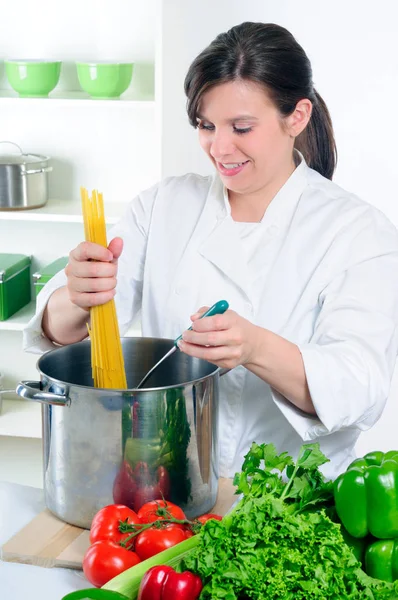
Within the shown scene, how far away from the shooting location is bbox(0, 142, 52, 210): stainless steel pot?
8.65ft

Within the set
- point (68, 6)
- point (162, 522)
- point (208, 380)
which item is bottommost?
point (162, 522)

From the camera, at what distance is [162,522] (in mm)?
1043

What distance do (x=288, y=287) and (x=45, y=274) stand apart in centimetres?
139

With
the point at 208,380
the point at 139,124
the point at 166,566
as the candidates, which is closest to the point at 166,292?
the point at 208,380

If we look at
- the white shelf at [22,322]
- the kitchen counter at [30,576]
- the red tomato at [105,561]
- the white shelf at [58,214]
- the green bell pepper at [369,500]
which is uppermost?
the green bell pepper at [369,500]

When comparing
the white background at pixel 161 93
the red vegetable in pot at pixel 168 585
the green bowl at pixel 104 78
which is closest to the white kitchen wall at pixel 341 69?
the white background at pixel 161 93

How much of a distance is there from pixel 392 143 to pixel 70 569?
6.23 feet

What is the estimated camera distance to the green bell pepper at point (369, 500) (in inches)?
37.7

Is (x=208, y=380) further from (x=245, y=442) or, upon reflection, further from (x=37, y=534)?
(x=245, y=442)

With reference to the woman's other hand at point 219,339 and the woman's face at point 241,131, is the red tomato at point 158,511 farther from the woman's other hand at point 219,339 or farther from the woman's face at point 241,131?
the woman's face at point 241,131

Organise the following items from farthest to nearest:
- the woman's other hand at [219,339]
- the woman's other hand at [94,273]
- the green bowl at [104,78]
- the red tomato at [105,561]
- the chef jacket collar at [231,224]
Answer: the green bowl at [104,78]
the chef jacket collar at [231,224]
the woman's other hand at [94,273]
the woman's other hand at [219,339]
the red tomato at [105,561]

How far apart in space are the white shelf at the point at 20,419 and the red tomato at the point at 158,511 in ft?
5.90

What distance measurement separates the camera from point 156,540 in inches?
39.8

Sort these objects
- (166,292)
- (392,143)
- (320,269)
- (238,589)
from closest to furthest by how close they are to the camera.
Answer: (238,589), (320,269), (166,292), (392,143)
